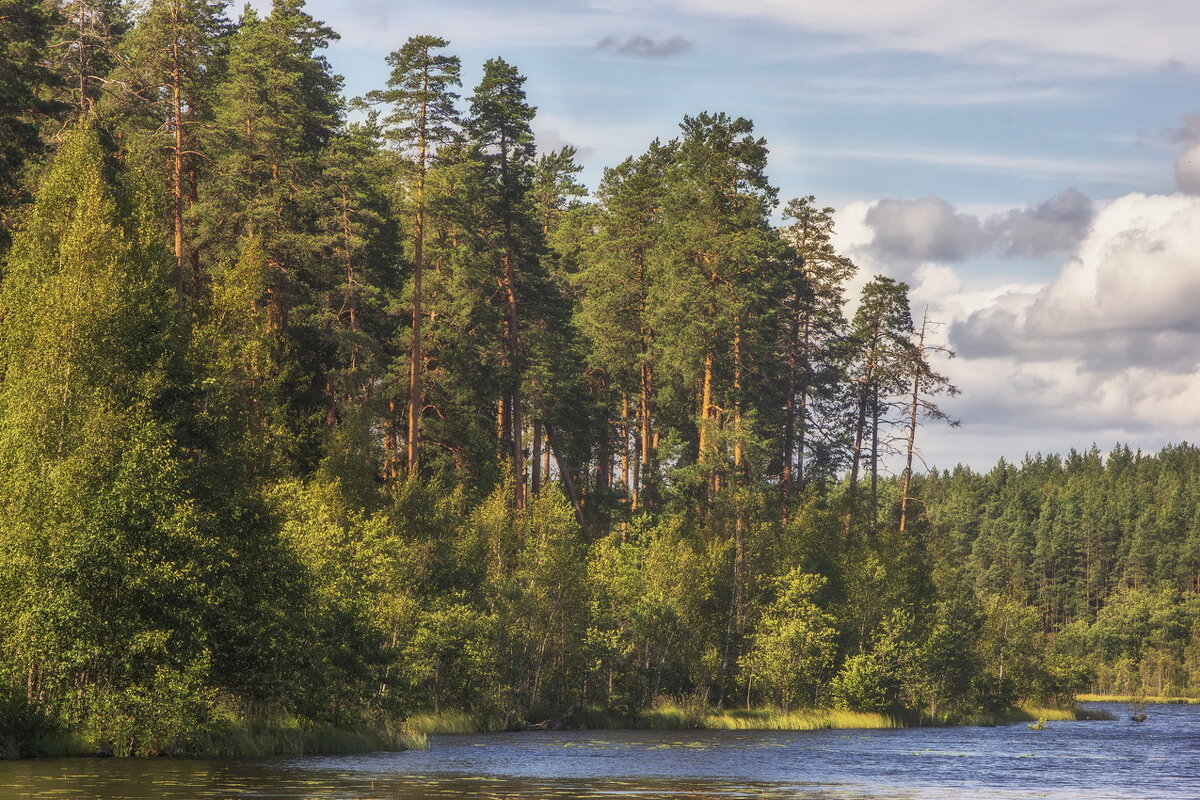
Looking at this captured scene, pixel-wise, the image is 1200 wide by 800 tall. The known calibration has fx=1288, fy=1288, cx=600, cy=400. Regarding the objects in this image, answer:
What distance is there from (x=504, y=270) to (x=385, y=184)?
955cm

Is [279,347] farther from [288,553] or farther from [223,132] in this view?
[288,553]

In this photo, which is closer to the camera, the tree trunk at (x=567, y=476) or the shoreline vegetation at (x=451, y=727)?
the shoreline vegetation at (x=451, y=727)

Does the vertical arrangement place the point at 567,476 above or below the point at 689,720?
above

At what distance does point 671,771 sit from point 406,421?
1328 inches

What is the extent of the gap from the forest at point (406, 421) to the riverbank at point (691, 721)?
0.70 meters

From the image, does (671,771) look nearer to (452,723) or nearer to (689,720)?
(452,723)

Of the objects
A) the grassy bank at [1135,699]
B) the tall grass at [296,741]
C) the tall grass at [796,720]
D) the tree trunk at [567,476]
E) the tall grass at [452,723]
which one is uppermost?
the tree trunk at [567,476]

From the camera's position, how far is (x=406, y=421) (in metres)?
68.3

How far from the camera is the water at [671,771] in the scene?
28812 mm

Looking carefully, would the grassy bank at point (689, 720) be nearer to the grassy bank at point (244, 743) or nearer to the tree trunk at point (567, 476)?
the grassy bank at point (244, 743)

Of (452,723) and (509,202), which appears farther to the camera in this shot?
(509,202)

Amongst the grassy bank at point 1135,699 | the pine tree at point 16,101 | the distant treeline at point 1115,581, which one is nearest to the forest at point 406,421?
the pine tree at point 16,101

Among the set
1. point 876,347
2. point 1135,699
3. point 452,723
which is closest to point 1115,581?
point 1135,699

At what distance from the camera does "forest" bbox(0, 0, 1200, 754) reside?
115 ft
